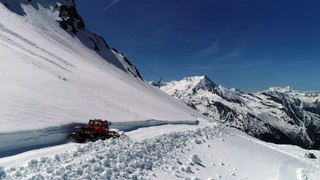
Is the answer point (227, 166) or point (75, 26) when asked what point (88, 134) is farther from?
point (75, 26)

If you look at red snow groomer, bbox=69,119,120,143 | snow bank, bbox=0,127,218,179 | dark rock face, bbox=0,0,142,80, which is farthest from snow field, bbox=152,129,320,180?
dark rock face, bbox=0,0,142,80

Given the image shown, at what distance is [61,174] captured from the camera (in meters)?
11.8

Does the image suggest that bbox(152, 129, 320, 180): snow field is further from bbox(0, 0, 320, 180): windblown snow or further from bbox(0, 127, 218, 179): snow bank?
bbox(0, 127, 218, 179): snow bank

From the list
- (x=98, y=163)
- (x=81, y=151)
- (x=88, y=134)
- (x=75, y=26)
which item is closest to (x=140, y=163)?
(x=98, y=163)

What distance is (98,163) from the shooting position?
1413cm

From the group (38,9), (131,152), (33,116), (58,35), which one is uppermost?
(38,9)

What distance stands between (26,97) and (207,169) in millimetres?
16078

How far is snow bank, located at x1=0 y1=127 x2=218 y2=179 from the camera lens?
11.9 m

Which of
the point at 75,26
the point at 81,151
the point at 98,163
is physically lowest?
the point at 98,163

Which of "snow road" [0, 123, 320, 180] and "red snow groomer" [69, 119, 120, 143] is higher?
"red snow groomer" [69, 119, 120, 143]

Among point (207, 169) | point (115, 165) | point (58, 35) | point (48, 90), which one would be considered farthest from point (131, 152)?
point (58, 35)

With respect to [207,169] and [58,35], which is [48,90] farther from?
[58,35]

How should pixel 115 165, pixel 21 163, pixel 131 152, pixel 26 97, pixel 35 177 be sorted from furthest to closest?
pixel 26 97 < pixel 131 152 < pixel 115 165 < pixel 21 163 < pixel 35 177

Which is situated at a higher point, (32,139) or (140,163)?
(32,139)
